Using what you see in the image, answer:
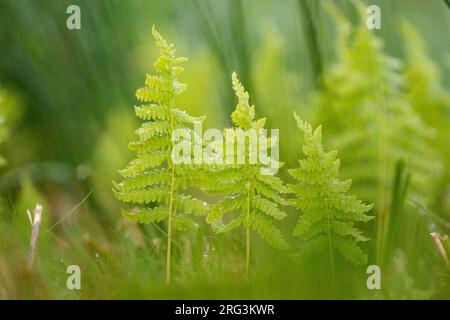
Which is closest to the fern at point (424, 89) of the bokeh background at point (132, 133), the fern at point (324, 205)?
the bokeh background at point (132, 133)

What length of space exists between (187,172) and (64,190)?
24.6 inches

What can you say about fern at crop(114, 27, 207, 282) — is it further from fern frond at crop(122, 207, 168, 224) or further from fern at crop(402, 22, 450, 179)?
fern at crop(402, 22, 450, 179)

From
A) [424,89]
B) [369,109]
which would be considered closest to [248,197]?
[369,109]

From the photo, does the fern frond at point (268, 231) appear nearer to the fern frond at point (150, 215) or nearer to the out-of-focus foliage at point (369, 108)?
the fern frond at point (150, 215)

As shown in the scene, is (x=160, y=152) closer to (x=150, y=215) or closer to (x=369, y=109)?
(x=150, y=215)

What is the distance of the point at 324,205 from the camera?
94 cm

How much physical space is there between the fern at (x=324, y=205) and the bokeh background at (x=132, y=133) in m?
0.03

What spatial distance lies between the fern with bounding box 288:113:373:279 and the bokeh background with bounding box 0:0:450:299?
3cm

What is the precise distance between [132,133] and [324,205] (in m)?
0.38
